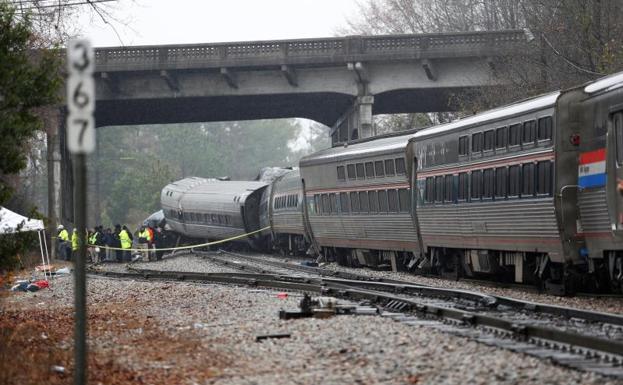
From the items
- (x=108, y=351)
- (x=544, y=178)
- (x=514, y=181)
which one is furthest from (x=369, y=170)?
(x=108, y=351)

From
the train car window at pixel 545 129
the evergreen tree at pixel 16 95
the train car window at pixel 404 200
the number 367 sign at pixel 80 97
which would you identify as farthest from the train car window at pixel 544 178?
the number 367 sign at pixel 80 97

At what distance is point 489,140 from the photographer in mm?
22031

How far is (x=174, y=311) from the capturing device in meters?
19.8

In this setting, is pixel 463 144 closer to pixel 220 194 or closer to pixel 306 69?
pixel 306 69

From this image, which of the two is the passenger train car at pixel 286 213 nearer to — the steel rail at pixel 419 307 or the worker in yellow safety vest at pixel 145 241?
the worker in yellow safety vest at pixel 145 241

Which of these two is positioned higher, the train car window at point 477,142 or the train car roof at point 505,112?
the train car roof at point 505,112

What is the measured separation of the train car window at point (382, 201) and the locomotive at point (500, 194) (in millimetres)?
29

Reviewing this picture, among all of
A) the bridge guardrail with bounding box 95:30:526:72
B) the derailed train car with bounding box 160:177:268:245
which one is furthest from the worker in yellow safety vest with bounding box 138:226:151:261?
the bridge guardrail with bounding box 95:30:526:72

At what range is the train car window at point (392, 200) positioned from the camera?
95.5 ft

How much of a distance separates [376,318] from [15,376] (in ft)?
17.5

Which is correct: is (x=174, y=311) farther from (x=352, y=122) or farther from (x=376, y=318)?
(x=352, y=122)

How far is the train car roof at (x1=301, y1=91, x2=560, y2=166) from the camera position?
20.0m

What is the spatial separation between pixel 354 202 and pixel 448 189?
330 inches

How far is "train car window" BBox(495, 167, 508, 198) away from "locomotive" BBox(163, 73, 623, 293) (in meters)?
0.02
